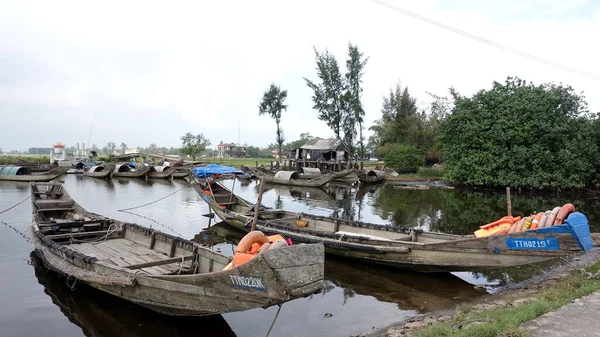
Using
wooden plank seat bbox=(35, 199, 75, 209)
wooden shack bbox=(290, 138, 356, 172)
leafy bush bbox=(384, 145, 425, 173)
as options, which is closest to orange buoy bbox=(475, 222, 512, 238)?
wooden plank seat bbox=(35, 199, 75, 209)

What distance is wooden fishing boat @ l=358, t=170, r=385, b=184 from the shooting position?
32.5m

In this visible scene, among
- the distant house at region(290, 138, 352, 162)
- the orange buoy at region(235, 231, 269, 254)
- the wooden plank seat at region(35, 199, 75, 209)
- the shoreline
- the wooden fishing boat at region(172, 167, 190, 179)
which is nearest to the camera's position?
the orange buoy at region(235, 231, 269, 254)

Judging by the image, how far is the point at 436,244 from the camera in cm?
736

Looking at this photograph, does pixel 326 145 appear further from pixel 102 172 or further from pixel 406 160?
pixel 102 172

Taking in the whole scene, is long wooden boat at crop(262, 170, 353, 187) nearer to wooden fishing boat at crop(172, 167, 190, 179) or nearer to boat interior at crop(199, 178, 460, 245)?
wooden fishing boat at crop(172, 167, 190, 179)

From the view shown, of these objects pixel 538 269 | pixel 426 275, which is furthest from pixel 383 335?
pixel 538 269

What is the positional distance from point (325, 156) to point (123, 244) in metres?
32.8

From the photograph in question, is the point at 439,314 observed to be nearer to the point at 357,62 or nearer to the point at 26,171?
the point at 26,171

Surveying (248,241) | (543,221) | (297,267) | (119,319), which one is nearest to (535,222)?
(543,221)

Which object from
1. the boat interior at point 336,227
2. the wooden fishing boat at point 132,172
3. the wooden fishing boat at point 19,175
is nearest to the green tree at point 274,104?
the wooden fishing boat at point 132,172

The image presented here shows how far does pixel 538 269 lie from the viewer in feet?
28.3

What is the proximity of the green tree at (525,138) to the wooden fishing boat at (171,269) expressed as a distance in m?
25.4

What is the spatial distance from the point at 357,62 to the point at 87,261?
40.2 m

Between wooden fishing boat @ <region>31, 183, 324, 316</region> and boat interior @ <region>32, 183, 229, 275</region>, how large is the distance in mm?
17
